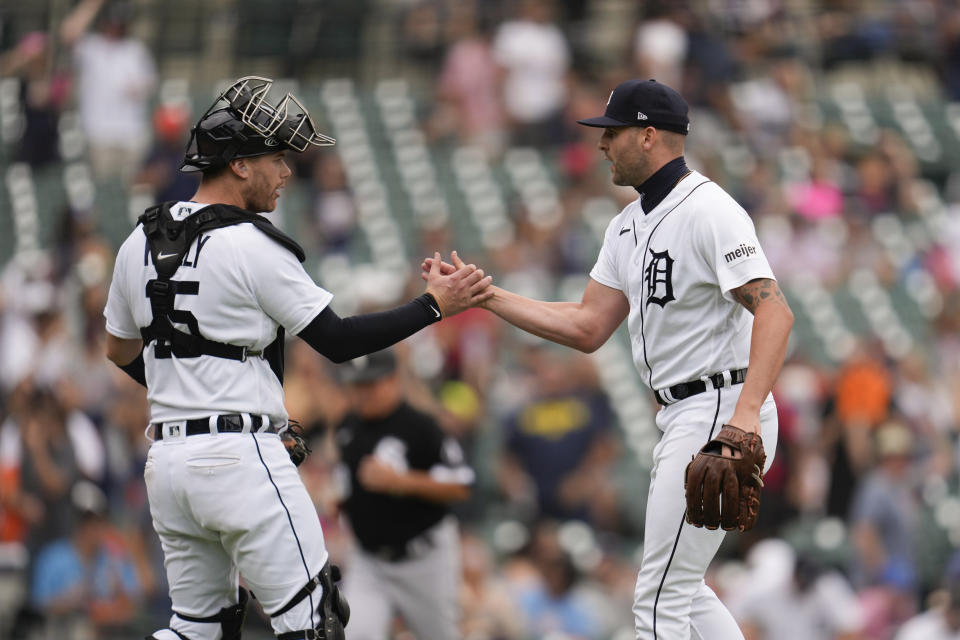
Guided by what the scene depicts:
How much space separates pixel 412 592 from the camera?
7926 mm

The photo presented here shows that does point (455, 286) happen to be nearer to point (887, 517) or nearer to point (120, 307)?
point (120, 307)

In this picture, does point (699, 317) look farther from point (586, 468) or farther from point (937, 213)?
point (937, 213)

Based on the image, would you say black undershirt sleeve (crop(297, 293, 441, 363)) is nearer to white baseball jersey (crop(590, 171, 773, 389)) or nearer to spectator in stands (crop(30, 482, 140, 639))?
white baseball jersey (crop(590, 171, 773, 389))

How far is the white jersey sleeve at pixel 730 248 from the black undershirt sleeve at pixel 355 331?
1.11 m

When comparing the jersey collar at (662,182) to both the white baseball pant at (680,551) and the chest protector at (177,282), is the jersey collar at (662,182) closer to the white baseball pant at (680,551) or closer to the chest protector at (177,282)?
the white baseball pant at (680,551)

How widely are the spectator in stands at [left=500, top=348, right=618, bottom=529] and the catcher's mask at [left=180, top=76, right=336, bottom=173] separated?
6.05 meters

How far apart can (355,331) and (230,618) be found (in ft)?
3.92

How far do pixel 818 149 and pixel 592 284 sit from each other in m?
10.1

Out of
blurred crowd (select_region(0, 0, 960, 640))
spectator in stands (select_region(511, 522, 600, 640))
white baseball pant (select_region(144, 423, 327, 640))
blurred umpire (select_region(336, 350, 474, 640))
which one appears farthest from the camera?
blurred crowd (select_region(0, 0, 960, 640))

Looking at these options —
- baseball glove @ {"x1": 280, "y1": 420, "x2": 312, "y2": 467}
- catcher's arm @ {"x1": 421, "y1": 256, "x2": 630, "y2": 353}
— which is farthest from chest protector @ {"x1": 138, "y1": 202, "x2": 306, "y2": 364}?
catcher's arm @ {"x1": 421, "y1": 256, "x2": 630, "y2": 353}

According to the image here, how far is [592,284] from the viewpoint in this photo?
247 inches

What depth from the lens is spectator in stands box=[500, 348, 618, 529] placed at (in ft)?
36.4

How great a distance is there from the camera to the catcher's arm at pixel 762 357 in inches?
208

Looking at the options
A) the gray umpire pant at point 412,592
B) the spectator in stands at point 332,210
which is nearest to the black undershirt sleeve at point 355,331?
the gray umpire pant at point 412,592
